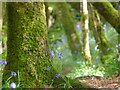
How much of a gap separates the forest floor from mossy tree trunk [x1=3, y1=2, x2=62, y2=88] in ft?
3.92

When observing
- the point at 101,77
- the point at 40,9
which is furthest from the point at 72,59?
the point at 40,9

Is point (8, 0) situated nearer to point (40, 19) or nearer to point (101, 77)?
point (40, 19)

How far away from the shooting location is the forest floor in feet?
19.7

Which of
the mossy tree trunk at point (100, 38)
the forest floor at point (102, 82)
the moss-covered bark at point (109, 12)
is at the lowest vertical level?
the forest floor at point (102, 82)

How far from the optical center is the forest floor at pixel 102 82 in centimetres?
601

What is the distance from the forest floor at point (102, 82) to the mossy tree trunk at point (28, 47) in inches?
47.1

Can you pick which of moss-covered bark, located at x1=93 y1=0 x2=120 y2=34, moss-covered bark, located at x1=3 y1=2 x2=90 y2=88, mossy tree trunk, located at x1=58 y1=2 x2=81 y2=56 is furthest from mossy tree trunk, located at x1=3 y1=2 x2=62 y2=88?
mossy tree trunk, located at x1=58 y1=2 x2=81 y2=56

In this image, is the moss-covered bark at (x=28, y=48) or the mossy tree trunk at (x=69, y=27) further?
the mossy tree trunk at (x=69, y=27)

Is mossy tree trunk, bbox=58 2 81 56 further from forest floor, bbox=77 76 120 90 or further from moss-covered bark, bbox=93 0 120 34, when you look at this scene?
forest floor, bbox=77 76 120 90

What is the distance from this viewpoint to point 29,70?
15.9 ft

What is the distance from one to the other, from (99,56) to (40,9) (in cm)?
584

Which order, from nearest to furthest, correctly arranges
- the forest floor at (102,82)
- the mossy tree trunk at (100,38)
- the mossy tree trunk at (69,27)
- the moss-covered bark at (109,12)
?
the forest floor at (102,82)
the moss-covered bark at (109,12)
the mossy tree trunk at (100,38)
the mossy tree trunk at (69,27)

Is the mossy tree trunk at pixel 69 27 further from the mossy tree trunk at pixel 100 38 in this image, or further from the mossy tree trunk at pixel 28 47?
the mossy tree trunk at pixel 28 47

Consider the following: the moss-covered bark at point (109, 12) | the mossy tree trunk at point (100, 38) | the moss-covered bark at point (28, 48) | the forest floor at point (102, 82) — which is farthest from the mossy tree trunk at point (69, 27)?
the moss-covered bark at point (28, 48)
